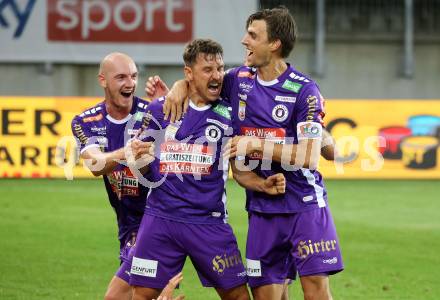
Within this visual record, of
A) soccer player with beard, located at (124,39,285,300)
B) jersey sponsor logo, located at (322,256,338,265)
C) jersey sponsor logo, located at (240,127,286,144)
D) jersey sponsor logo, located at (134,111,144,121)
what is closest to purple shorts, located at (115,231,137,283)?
soccer player with beard, located at (124,39,285,300)

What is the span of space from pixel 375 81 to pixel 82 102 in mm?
12507

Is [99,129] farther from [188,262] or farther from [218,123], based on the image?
[188,262]

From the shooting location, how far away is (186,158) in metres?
6.94

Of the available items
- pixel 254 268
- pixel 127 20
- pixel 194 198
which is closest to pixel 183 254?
pixel 194 198

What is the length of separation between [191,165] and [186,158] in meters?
0.06

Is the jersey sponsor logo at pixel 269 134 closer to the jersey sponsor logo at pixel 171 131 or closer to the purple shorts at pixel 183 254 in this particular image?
the jersey sponsor logo at pixel 171 131

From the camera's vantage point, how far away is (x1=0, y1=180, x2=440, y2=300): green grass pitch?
1018 cm

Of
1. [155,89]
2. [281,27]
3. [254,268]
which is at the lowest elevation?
[254,268]

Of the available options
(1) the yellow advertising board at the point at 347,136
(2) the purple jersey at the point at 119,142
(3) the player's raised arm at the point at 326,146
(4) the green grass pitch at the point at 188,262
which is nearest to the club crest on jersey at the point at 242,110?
(3) the player's raised arm at the point at 326,146

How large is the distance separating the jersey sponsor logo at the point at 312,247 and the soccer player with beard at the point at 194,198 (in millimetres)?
412

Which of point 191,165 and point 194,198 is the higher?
point 191,165

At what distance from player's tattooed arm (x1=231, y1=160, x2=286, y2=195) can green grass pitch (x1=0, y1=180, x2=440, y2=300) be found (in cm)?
295

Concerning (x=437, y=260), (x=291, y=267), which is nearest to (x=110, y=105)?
(x=291, y=267)

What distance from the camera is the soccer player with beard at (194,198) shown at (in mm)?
6926
